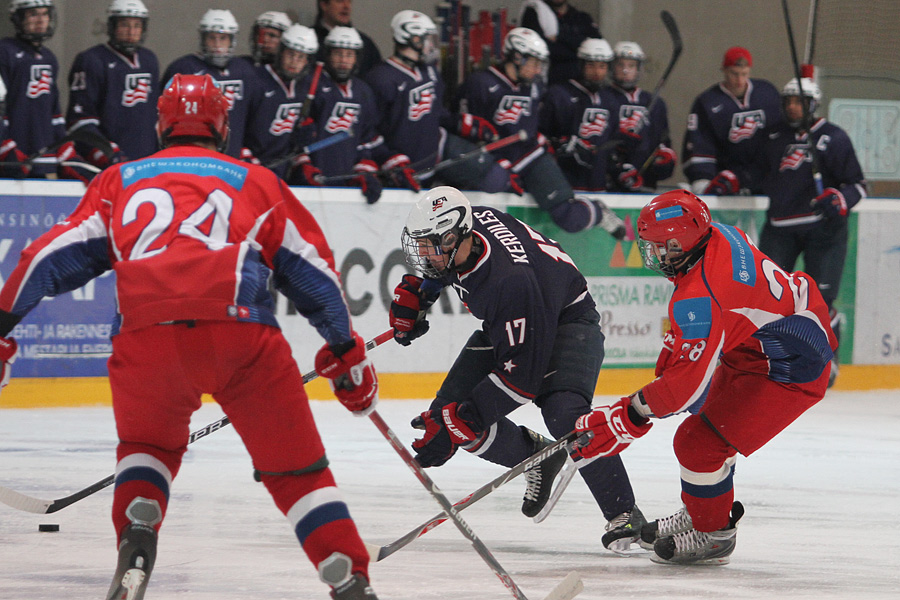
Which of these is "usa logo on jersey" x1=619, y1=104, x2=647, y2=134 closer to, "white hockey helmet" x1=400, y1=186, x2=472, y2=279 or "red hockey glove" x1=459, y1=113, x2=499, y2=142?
"red hockey glove" x1=459, y1=113, x2=499, y2=142

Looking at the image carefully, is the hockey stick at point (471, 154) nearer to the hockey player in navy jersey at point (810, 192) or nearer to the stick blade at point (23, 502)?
the hockey player in navy jersey at point (810, 192)

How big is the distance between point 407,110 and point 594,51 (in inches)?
58.4

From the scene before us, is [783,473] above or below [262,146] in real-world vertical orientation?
below

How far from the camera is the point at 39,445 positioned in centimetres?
506

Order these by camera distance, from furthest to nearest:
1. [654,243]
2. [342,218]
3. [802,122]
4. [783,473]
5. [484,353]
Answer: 1. [802,122]
2. [342,218]
3. [783,473]
4. [484,353]
5. [654,243]

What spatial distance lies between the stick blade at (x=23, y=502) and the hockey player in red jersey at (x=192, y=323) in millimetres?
1130

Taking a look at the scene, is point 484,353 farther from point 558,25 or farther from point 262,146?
point 558,25

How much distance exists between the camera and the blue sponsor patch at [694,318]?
3117mm

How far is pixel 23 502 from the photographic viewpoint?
3.56 metres

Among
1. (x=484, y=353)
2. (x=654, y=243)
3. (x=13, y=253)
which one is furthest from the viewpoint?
(x=13, y=253)

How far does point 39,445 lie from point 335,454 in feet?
4.19

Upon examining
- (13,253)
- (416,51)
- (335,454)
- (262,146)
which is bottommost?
(335,454)

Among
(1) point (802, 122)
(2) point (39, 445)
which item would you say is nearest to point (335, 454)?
(2) point (39, 445)

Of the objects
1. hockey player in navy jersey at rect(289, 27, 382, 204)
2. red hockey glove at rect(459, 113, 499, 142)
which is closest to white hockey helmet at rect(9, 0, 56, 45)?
hockey player in navy jersey at rect(289, 27, 382, 204)
